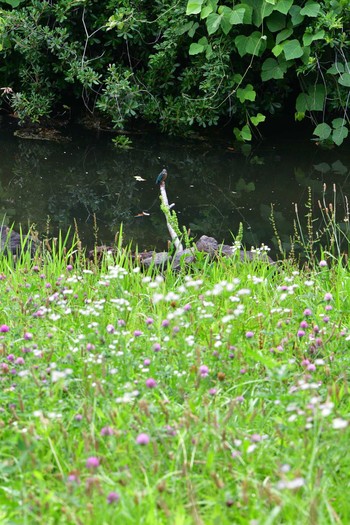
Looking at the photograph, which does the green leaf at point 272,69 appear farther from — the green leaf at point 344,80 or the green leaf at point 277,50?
the green leaf at point 344,80

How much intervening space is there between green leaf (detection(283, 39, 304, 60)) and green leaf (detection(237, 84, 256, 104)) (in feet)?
1.53

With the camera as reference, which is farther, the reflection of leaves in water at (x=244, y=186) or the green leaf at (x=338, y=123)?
the green leaf at (x=338, y=123)

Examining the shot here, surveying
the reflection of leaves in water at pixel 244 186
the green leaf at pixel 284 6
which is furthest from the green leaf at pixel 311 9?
the reflection of leaves in water at pixel 244 186

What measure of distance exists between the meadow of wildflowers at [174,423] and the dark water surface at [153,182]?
8.95ft

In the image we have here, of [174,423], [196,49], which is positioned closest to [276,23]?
[196,49]

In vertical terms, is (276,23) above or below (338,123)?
above

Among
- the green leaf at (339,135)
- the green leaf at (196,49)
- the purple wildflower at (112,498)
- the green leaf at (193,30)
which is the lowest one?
the green leaf at (339,135)

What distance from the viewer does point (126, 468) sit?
201cm

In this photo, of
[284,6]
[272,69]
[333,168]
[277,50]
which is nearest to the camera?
[333,168]

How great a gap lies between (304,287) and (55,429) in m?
1.72

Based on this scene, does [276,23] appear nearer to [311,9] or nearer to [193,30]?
[311,9]

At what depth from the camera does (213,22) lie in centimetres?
743

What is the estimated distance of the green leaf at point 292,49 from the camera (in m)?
7.45

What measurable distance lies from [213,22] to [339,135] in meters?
1.50
